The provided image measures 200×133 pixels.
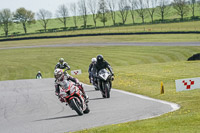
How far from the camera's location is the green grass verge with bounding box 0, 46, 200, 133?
9.38 metres

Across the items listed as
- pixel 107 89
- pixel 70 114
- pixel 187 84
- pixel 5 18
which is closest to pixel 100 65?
pixel 107 89

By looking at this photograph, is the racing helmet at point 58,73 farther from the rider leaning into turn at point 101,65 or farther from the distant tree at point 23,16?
the distant tree at point 23,16

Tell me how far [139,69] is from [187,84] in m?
16.1

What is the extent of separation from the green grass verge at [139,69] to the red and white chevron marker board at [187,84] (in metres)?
0.26

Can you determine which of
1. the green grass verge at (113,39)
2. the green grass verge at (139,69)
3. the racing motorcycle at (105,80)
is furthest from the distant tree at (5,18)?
the racing motorcycle at (105,80)

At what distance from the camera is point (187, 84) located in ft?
52.0

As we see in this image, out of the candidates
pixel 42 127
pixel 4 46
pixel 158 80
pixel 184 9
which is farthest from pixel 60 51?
pixel 184 9

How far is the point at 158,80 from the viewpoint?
2258 centimetres

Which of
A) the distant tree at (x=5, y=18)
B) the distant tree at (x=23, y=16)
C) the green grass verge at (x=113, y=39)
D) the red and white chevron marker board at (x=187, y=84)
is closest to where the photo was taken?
the red and white chevron marker board at (x=187, y=84)

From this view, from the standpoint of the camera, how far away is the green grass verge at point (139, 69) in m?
9.38

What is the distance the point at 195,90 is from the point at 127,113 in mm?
5604

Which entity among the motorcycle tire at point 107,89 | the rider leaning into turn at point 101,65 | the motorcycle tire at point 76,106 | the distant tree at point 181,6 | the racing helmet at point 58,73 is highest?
the distant tree at point 181,6

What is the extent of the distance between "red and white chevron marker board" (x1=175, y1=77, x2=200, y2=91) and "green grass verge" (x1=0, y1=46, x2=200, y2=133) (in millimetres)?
257

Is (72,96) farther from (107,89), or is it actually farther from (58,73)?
(107,89)
